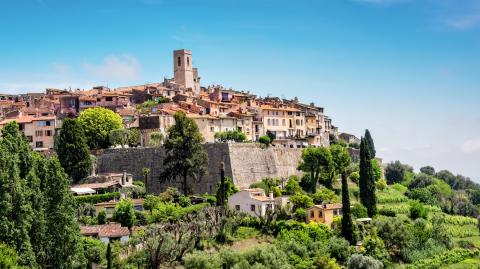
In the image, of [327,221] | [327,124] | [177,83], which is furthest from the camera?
[177,83]

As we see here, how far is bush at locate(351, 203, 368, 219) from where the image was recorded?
59.5 m

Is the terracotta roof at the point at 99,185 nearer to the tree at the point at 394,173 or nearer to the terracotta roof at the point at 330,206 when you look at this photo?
the terracotta roof at the point at 330,206

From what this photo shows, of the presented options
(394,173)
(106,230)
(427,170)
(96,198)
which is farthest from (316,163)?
(427,170)

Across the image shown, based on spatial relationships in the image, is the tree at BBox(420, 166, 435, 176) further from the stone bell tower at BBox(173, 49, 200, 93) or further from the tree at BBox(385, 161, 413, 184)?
the stone bell tower at BBox(173, 49, 200, 93)

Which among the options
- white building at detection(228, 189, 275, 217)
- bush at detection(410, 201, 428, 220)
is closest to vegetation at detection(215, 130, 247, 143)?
white building at detection(228, 189, 275, 217)

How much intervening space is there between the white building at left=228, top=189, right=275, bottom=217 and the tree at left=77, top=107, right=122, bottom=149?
676 inches

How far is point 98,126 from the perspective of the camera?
69.8 metres

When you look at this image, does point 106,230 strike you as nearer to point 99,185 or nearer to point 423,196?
point 99,185

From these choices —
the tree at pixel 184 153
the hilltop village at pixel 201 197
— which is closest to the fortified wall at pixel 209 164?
the hilltop village at pixel 201 197

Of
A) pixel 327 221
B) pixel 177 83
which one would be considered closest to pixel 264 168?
pixel 327 221

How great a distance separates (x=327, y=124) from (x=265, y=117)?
1743 cm

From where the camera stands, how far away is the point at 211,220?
165 ft

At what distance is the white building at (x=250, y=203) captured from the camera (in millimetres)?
56000

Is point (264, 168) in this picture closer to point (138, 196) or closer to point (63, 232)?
point (138, 196)
